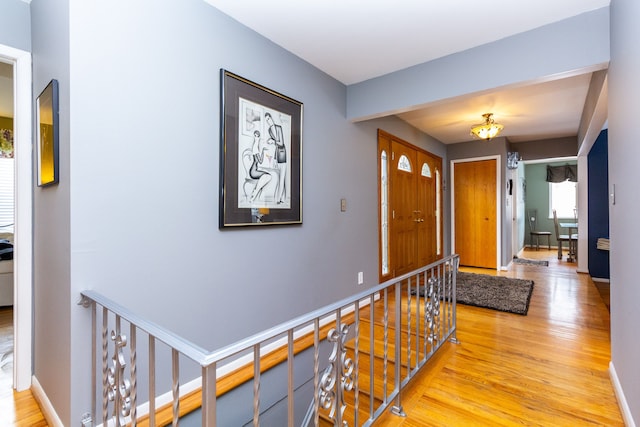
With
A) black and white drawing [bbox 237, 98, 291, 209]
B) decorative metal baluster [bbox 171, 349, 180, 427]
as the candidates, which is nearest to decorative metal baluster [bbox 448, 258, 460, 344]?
black and white drawing [bbox 237, 98, 291, 209]

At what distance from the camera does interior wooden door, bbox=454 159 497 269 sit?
17.7 feet

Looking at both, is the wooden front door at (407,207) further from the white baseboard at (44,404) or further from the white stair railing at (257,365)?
the white baseboard at (44,404)

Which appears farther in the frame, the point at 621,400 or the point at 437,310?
the point at 437,310

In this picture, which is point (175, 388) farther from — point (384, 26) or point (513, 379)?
point (384, 26)

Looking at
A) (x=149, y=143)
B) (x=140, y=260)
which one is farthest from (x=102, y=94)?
(x=140, y=260)

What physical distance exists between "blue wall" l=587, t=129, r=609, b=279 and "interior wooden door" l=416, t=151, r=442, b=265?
84.7 inches

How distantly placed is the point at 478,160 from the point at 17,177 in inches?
233

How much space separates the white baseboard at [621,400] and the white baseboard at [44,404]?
2.72 meters

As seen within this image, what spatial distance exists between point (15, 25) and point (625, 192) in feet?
11.2

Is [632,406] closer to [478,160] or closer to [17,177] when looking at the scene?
[17,177]

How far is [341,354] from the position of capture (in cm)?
135

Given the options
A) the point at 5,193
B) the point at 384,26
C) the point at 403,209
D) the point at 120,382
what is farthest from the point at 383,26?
the point at 5,193

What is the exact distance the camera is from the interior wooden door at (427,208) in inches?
189

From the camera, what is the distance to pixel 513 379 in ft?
6.59
